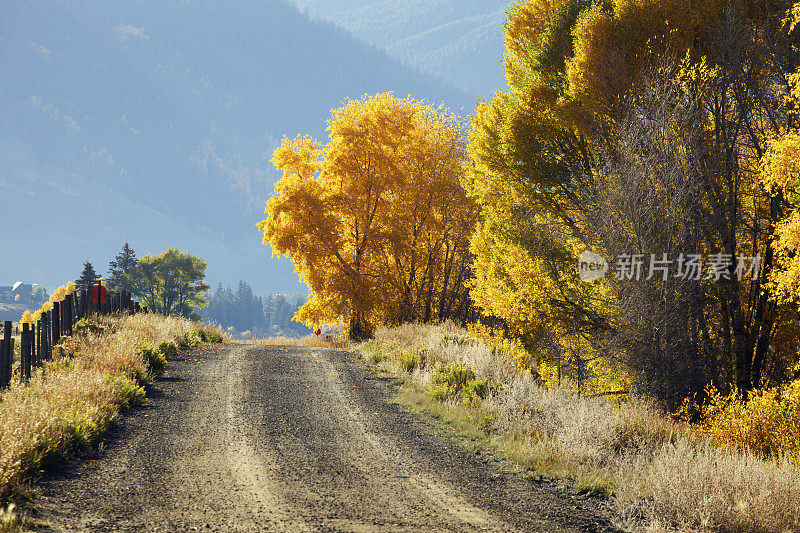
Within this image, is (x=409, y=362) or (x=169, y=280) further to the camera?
(x=169, y=280)

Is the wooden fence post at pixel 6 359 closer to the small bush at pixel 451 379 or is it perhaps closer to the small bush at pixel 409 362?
the small bush at pixel 451 379

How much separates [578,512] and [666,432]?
327cm

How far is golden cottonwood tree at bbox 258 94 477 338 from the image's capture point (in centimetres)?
2961

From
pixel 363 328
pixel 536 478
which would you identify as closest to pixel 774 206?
pixel 536 478

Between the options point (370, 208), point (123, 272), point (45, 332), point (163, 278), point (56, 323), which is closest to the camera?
point (45, 332)

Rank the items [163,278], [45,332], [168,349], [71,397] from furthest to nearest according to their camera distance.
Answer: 1. [163,278]
2. [168,349]
3. [45,332]
4. [71,397]

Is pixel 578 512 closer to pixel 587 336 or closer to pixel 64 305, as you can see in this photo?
pixel 587 336

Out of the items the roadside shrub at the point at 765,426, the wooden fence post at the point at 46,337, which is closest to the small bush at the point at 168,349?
the wooden fence post at the point at 46,337

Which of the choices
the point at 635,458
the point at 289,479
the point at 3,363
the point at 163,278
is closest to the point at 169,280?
the point at 163,278

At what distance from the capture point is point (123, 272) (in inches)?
3489

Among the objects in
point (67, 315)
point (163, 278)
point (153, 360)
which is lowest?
point (153, 360)

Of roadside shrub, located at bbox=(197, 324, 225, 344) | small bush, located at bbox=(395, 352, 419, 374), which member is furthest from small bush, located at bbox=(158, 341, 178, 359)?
small bush, located at bbox=(395, 352, 419, 374)

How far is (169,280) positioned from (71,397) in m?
82.3

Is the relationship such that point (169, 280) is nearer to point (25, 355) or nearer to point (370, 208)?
point (370, 208)
